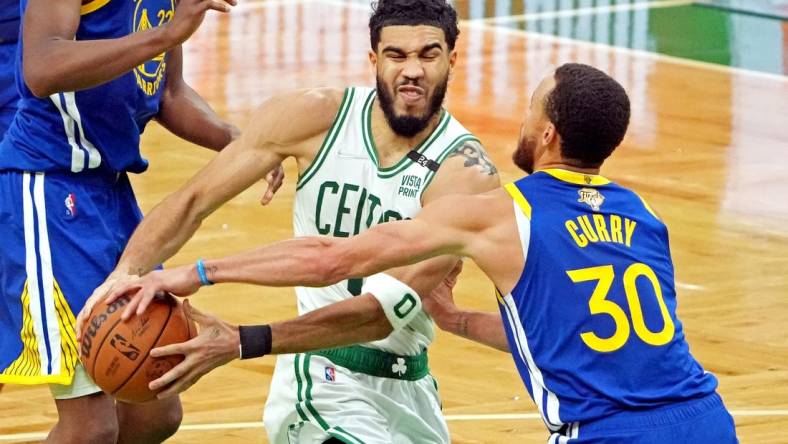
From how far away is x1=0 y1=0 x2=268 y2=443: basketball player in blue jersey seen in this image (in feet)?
17.5

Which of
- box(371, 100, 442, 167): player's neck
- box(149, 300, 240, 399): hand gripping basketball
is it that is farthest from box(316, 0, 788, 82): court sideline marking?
box(149, 300, 240, 399): hand gripping basketball

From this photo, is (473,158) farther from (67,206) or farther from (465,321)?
(67,206)

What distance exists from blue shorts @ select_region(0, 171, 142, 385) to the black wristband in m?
0.86

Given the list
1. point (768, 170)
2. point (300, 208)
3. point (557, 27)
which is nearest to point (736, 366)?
point (300, 208)

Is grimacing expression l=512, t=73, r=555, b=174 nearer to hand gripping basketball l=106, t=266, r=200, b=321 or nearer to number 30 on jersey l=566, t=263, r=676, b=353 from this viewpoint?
number 30 on jersey l=566, t=263, r=676, b=353

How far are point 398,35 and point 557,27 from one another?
13.4 metres

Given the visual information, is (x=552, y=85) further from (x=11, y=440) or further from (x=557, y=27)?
(x=557, y=27)

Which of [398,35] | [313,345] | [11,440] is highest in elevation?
[398,35]

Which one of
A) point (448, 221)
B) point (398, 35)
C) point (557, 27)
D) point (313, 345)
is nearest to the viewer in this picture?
point (448, 221)

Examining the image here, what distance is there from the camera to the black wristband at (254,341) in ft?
15.5

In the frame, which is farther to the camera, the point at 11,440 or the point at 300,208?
the point at 11,440

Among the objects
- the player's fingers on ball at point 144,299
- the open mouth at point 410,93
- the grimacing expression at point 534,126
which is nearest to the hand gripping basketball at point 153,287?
the player's fingers on ball at point 144,299

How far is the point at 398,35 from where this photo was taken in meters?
5.43

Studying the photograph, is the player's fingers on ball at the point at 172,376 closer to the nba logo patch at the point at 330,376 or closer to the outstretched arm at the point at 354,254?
the outstretched arm at the point at 354,254
